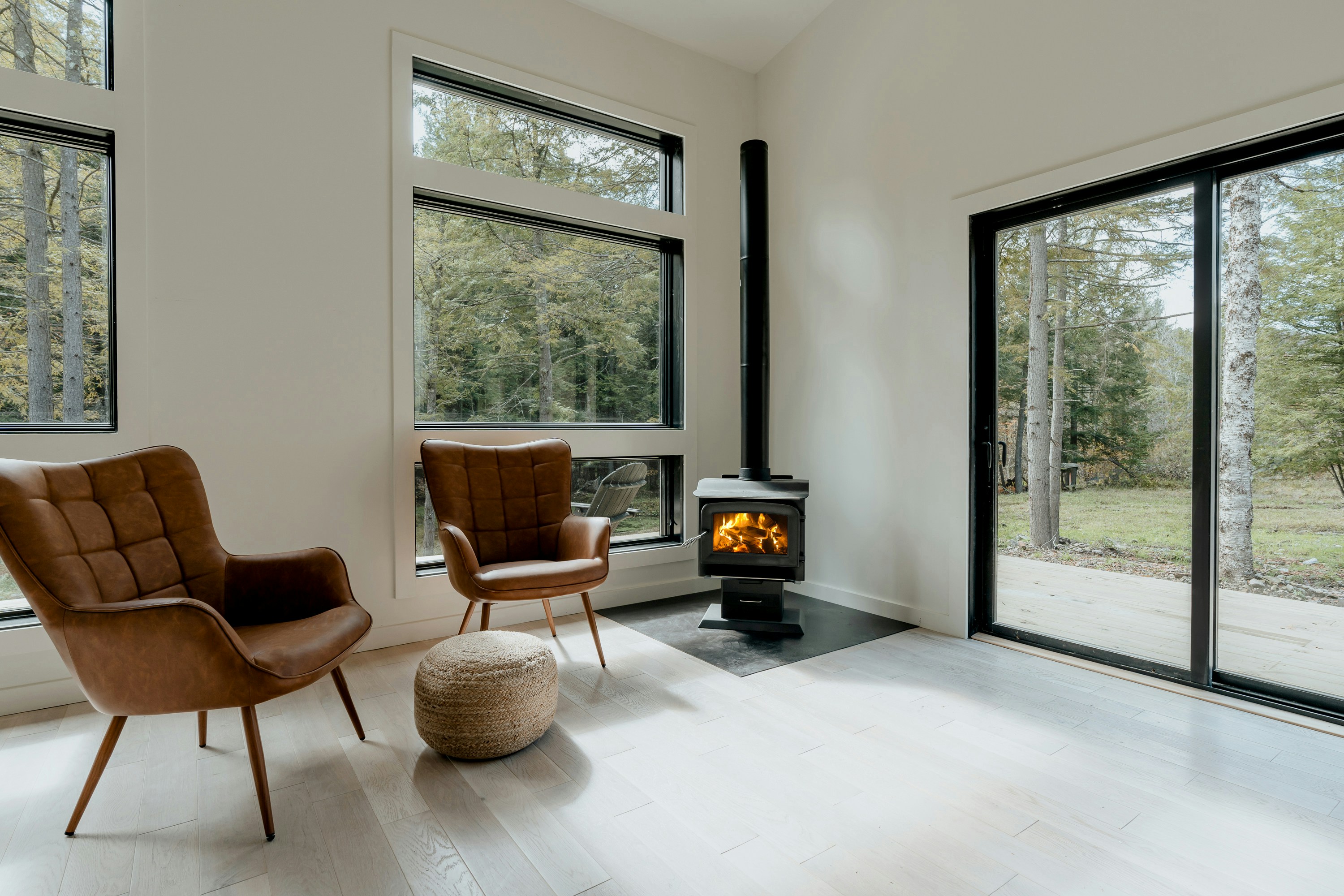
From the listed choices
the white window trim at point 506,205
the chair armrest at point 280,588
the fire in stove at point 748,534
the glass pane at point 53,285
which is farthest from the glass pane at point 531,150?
the chair armrest at point 280,588

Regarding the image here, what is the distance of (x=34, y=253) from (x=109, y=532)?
136 cm

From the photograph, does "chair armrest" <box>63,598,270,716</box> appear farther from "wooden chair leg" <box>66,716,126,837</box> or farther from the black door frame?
the black door frame

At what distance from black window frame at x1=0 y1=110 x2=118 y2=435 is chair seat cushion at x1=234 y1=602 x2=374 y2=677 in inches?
46.8

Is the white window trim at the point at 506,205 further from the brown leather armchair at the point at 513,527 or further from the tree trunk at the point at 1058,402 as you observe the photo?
the tree trunk at the point at 1058,402

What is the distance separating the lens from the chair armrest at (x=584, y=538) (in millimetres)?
2998

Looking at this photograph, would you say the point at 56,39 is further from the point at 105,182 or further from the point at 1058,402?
the point at 1058,402

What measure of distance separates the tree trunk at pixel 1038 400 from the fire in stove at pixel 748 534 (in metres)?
1.18

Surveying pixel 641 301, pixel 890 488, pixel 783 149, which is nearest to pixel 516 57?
pixel 641 301

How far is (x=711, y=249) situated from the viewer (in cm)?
430

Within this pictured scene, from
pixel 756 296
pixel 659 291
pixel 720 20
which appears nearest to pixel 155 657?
pixel 756 296

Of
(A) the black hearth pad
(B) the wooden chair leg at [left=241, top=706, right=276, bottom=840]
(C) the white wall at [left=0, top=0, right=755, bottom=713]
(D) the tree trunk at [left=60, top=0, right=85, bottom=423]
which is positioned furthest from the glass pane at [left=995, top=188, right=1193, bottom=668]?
(D) the tree trunk at [left=60, top=0, right=85, bottom=423]

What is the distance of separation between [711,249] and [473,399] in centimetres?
184

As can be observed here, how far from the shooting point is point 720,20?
3924 millimetres

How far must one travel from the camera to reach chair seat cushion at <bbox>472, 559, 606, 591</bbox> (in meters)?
2.71
